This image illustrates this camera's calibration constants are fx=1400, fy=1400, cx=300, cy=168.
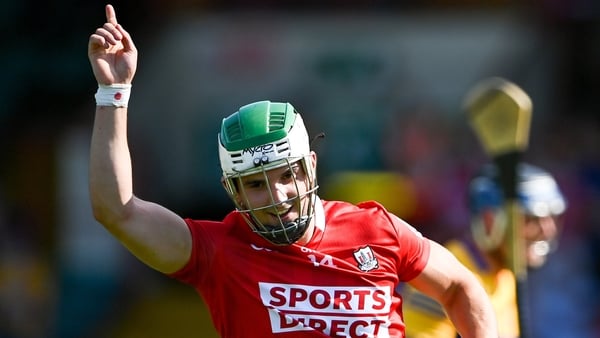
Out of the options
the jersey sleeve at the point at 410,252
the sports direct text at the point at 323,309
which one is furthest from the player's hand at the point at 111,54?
the jersey sleeve at the point at 410,252

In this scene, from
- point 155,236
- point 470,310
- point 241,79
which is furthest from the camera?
Answer: point 241,79

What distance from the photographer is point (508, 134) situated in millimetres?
6004

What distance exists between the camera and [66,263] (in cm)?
1168

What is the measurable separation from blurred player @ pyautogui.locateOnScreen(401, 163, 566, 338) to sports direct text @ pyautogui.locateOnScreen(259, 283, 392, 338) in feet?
3.83

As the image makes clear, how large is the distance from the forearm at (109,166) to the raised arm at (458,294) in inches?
Result: 42.4

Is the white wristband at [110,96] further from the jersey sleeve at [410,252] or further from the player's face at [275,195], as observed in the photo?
the jersey sleeve at [410,252]

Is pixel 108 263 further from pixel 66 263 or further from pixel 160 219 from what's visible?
pixel 160 219

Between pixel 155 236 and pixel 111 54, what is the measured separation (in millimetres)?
546

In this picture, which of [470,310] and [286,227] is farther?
[470,310]

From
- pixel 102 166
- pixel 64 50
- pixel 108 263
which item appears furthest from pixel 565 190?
pixel 102 166

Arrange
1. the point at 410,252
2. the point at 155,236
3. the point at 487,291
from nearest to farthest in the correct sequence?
the point at 155,236, the point at 410,252, the point at 487,291

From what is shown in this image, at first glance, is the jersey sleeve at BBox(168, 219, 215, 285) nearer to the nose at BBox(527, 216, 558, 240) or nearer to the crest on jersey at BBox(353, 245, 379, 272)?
the crest on jersey at BBox(353, 245, 379, 272)

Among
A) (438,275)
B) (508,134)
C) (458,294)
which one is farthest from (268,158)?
(508,134)

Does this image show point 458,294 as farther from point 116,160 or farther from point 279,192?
point 116,160
